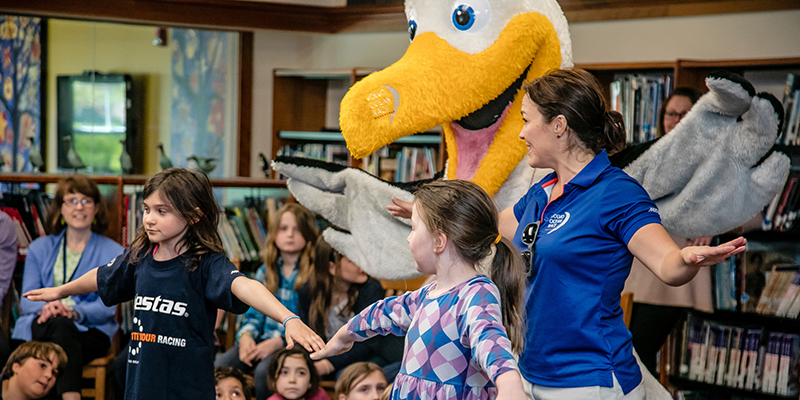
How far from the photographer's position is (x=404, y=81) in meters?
1.58

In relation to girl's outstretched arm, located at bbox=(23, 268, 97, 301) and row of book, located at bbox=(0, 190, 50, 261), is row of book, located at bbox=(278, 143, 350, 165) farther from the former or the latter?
girl's outstretched arm, located at bbox=(23, 268, 97, 301)

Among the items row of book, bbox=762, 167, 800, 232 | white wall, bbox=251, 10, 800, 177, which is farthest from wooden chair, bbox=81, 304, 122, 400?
row of book, bbox=762, 167, 800, 232

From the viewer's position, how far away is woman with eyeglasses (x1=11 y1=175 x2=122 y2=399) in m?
2.85

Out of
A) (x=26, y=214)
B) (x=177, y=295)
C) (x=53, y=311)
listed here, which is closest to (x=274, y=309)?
Result: (x=177, y=295)

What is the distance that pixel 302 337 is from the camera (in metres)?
1.36

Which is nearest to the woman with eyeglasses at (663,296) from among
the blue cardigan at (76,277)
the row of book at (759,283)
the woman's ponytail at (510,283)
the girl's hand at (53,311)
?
the row of book at (759,283)

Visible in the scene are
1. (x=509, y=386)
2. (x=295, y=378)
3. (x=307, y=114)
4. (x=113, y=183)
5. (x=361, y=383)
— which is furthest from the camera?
(x=307, y=114)

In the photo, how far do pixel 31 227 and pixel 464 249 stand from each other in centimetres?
264

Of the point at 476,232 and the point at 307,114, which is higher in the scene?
the point at 307,114

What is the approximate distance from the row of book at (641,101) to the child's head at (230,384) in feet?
6.30

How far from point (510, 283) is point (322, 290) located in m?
1.66

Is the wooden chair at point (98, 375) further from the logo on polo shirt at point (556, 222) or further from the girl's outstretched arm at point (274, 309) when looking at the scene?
the logo on polo shirt at point (556, 222)

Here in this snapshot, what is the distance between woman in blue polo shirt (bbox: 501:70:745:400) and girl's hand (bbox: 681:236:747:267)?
6cm

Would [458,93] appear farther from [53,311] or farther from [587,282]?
[53,311]
